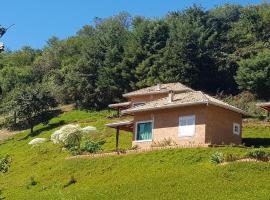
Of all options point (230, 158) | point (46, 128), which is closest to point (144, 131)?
point (230, 158)

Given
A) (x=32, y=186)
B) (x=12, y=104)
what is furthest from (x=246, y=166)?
(x=12, y=104)

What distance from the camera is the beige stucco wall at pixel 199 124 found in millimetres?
40344

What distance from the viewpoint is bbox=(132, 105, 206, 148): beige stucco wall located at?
132ft

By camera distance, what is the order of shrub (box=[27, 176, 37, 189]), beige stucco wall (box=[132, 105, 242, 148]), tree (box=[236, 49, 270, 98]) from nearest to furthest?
shrub (box=[27, 176, 37, 189]), beige stucco wall (box=[132, 105, 242, 148]), tree (box=[236, 49, 270, 98])

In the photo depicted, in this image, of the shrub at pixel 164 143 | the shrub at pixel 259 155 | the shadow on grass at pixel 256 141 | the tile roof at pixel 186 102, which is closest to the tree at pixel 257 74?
the shadow on grass at pixel 256 141

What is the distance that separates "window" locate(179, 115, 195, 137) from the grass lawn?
13.3 ft

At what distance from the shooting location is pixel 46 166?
141 feet

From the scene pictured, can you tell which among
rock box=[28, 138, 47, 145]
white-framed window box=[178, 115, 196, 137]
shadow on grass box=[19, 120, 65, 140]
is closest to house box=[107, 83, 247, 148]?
white-framed window box=[178, 115, 196, 137]

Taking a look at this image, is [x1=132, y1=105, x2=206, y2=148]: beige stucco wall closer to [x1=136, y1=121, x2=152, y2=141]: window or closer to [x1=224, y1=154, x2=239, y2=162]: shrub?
[x1=136, y1=121, x2=152, y2=141]: window

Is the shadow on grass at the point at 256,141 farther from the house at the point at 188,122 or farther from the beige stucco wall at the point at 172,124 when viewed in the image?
the beige stucco wall at the point at 172,124

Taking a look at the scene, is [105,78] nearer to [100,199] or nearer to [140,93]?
[140,93]

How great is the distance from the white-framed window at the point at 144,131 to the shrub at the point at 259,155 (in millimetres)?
11862

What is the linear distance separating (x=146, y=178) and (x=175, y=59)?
4415 centimetres

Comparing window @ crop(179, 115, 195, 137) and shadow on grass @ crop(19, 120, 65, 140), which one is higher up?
window @ crop(179, 115, 195, 137)
